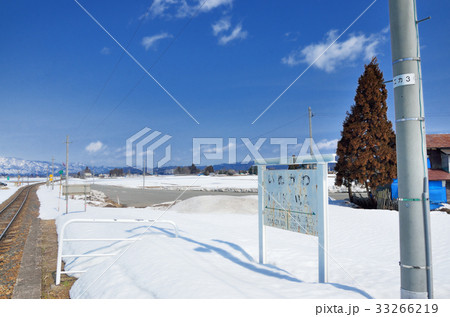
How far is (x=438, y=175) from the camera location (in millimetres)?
20781

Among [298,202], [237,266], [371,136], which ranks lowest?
[237,266]

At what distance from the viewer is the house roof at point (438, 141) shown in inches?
877

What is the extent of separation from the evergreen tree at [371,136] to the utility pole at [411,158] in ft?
53.5

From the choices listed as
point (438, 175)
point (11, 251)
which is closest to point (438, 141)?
point (438, 175)

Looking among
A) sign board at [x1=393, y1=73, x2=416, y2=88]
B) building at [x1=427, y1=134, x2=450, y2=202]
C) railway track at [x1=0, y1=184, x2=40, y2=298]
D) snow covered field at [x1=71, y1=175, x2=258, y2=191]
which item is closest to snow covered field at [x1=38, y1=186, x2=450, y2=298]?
railway track at [x1=0, y1=184, x2=40, y2=298]

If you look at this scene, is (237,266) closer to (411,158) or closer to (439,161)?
(411,158)

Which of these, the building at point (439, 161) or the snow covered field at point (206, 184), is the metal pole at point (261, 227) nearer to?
the building at point (439, 161)

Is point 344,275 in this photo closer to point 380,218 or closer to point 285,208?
point 285,208

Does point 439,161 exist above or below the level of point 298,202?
above

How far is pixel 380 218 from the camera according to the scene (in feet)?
44.9

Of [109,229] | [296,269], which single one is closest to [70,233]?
[109,229]

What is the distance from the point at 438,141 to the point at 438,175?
12.2 feet

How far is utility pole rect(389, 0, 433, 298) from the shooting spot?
3.42 metres

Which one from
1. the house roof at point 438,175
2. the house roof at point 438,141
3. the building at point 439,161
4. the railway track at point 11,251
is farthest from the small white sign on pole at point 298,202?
the house roof at point 438,141
